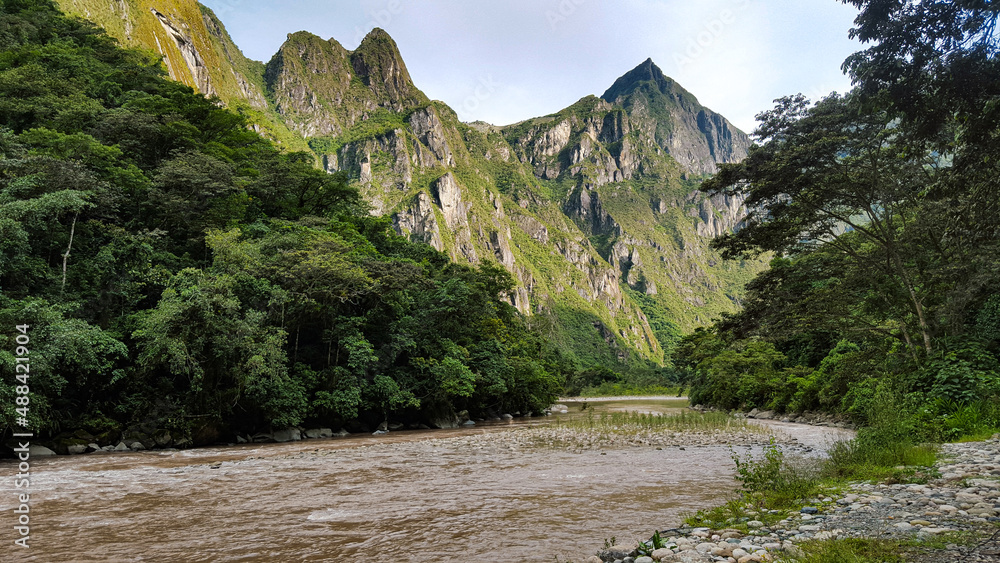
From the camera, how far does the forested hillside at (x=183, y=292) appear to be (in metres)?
18.2

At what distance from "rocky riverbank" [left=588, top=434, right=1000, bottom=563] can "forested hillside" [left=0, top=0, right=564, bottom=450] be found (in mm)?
18559

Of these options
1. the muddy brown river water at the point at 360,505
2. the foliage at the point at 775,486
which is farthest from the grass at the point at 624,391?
the foliage at the point at 775,486

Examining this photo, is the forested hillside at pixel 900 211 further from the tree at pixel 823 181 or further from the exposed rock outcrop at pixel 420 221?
the exposed rock outcrop at pixel 420 221

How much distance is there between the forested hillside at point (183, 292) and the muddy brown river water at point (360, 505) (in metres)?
4.45

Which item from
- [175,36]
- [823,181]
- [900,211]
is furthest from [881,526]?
[175,36]

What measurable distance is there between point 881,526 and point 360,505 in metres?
8.14

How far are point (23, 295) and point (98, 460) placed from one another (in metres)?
7.30

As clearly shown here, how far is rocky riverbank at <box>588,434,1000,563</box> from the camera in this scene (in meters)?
4.16

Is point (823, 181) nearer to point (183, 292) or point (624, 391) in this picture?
point (183, 292)

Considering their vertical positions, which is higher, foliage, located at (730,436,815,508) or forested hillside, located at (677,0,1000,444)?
forested hillside, located at (677,0,1000,444)

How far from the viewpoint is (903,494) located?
6324 mm

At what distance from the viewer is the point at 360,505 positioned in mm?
9133
